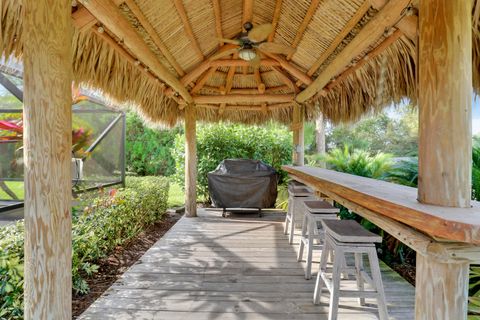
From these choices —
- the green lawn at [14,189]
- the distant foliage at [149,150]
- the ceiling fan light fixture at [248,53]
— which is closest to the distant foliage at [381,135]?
the distant foliage at [149,150]

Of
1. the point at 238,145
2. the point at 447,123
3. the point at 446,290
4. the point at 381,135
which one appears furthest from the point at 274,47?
the point at 381,135

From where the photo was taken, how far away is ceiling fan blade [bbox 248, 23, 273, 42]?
3.15 meters

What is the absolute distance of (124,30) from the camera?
2.69 metres

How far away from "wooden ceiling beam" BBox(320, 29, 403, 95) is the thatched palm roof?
0.01m

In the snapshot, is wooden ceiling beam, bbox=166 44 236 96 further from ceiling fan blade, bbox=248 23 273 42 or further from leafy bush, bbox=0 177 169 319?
leafy bush, bbox=0 177 169 319

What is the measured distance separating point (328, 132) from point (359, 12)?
55.6 ft

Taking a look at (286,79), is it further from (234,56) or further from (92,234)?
(92,234)

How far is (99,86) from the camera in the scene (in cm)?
330

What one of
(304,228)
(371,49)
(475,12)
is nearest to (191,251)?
(304,228)

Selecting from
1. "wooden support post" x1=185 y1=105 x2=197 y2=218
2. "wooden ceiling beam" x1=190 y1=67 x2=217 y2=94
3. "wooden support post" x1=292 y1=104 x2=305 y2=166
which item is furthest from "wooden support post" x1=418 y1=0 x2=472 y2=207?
"wooden support post" x1=185 y1=105 x2=197 y2=218

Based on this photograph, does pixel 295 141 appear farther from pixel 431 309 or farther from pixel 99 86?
pixel 431 309

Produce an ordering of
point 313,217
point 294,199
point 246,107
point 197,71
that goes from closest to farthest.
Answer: point 313,217 < point 294,199 < point 197,71 < point 246,107

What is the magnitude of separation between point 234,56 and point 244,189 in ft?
8.71

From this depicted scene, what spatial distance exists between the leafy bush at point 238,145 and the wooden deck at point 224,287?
11.4 feet
